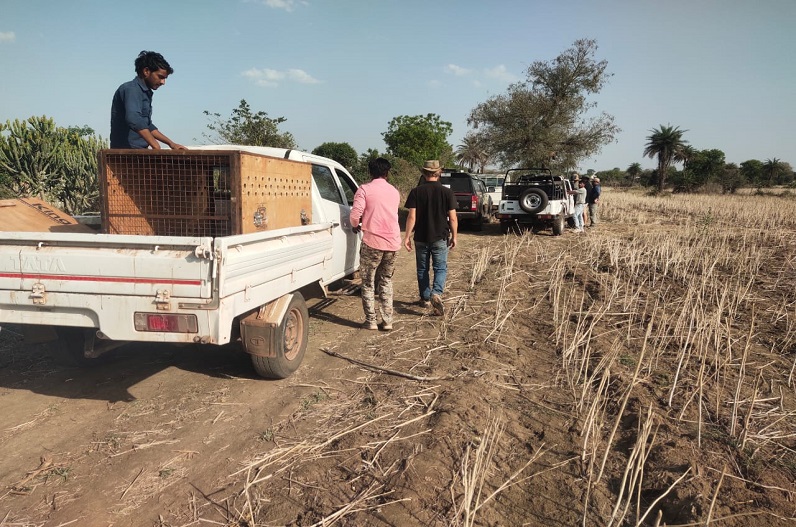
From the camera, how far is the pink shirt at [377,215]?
5.29m

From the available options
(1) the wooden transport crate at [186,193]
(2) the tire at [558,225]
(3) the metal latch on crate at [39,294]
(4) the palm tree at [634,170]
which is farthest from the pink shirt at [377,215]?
(4) the palm tree at [634,170]

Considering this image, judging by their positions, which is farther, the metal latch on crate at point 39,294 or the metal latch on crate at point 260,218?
the metal latch on crate at point 260,218

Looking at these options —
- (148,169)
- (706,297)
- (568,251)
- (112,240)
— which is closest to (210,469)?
(112,240)

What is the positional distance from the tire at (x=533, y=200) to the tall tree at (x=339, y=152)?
25300 millimetres

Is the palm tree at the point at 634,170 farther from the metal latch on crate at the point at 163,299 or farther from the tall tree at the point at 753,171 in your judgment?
the metal latch on crate at the point at 163,299

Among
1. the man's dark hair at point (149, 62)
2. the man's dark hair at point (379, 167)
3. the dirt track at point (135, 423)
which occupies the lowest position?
the dirt track at point (135, 423)

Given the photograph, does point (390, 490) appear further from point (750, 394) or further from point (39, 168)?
point (39, 168)

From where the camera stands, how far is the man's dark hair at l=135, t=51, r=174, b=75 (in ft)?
14.4

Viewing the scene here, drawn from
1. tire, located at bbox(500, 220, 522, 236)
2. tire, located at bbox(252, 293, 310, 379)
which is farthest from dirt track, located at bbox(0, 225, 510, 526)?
tire, located at bbox(500, 220, 522, 236)

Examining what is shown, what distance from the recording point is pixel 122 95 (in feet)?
14.4

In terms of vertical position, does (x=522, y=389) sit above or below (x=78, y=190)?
below

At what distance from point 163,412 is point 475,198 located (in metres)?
12.8

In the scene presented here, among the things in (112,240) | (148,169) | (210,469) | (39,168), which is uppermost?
(39,168)

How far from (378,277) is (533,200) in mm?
9252
